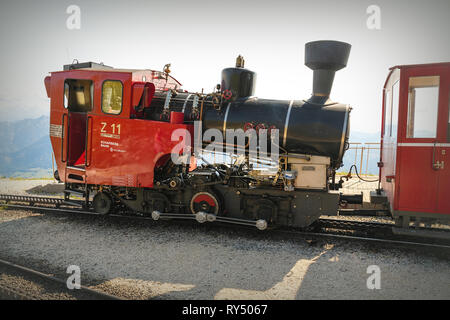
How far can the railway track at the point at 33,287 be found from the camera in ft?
14.3

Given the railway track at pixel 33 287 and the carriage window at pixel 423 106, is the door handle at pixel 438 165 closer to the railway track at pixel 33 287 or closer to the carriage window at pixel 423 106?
the carriage window at pixel 423 106

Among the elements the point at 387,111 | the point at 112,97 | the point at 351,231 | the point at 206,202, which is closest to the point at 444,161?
the point at 387,111

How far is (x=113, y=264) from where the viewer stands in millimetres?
5508

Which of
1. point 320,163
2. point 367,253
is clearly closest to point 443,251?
point 367,253

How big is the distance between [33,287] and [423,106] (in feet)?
22.7

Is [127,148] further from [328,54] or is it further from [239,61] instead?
[328,54]

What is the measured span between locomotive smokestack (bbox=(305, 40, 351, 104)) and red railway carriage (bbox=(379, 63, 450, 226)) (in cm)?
105

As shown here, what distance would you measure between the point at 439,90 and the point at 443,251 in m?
2.81

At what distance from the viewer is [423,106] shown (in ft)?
19.3

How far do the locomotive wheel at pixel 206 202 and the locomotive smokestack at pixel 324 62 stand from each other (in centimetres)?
280

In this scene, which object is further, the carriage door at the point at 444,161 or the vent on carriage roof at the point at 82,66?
the vent on carriage roof at the point at 82,66

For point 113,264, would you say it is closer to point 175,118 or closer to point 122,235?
point 122,235

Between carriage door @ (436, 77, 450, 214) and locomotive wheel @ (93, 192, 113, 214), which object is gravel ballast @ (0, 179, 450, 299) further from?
carriage door @ (436, 77, 450, 214)

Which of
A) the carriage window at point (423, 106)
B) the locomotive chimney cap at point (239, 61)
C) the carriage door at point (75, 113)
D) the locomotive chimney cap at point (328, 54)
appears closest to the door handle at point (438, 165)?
the carriage window at point (423, 106)
